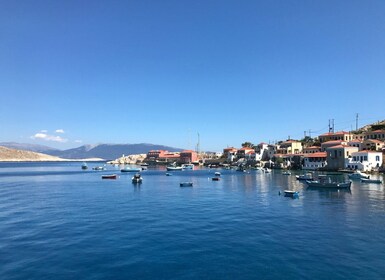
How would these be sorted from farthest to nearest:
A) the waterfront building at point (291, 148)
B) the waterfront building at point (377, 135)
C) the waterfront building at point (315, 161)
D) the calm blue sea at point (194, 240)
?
1. the waterfront building at point (291, 148)
2. the waterfront building at point (315, 161)
3. the waterfront building at point (377, 135)
4. the calm blue sea at point (194, 240)

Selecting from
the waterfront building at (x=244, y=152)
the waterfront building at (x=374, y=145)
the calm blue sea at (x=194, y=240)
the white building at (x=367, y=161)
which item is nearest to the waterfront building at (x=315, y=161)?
the white building at (x=367, y=161)

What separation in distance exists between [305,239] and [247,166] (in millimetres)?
142136

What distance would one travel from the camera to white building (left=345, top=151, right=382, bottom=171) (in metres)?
102

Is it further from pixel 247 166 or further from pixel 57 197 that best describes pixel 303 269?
pixel 247 166

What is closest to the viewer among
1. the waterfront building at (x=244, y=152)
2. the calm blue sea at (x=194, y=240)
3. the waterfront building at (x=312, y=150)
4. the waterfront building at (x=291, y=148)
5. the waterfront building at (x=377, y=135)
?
the calm blue sea at (x=194, y=240)

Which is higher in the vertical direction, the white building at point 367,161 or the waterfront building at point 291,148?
the waterfront building at point 291,148

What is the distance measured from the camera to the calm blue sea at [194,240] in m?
20.0

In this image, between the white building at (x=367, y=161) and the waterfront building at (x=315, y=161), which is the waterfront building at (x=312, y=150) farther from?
the white building at (x=367, y=161)

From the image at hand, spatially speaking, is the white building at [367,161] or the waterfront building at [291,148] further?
the waterfront building at [291,148]

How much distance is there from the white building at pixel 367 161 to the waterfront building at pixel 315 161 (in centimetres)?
1445

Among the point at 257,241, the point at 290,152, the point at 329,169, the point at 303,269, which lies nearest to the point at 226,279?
the point at 303,269

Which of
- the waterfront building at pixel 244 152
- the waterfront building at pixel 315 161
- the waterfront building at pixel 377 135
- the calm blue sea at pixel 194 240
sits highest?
the waterfront building at pixel 377 135

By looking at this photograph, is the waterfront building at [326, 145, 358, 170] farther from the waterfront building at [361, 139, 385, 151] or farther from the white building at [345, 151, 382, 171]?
the waterfront building at [361, 139, 385, 151]

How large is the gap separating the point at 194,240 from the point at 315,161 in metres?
111
